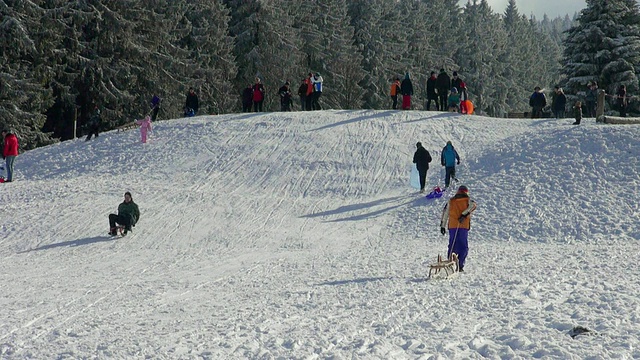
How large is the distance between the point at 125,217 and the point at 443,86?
16.3m

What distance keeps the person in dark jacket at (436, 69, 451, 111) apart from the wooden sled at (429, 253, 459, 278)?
714 inches

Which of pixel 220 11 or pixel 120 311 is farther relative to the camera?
pixel 220 11

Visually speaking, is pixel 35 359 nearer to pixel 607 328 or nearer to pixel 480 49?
pixel 607 328

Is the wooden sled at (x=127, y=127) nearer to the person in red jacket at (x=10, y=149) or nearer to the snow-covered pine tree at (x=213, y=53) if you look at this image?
the person in red jacket at (x=10, y=149)

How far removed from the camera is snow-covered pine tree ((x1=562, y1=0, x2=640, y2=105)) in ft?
114

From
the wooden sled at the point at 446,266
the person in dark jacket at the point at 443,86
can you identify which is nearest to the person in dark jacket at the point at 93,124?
the person in dark jacket at the point at 443,86

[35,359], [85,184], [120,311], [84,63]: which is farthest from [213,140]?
[35,359]

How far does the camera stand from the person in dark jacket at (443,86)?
2931 cm

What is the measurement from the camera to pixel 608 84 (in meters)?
35.2

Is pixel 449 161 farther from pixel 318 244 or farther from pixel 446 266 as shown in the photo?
pixel 446 266

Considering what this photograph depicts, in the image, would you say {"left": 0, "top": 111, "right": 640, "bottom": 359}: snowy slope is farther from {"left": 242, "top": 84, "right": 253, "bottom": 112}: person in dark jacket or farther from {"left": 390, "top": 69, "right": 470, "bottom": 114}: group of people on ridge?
{"left": 242, "top": 84, "right": 253, "bottom": 112}: person in dark jacket

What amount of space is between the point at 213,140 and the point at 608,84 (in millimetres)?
20239

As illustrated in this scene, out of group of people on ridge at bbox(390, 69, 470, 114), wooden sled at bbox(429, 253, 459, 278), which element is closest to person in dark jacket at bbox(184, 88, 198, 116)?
group of people on ridge at bbox(390, 69, 470, 114)

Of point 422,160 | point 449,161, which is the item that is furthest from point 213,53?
point 449,161
